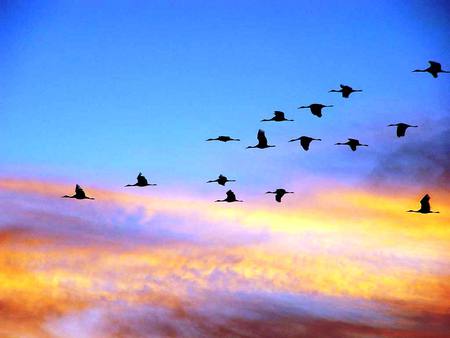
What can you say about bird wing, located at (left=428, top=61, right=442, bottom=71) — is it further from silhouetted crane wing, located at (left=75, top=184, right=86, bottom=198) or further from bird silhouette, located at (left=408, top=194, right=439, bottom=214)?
silhouetted crane wing, located at (left=75, top=184, right=86, bottom=198)

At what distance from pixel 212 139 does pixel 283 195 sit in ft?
26.2

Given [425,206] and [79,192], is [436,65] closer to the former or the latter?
[425,206]

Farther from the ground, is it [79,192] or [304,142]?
[304,142]

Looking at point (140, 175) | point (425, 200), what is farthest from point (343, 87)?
point (140, 175)

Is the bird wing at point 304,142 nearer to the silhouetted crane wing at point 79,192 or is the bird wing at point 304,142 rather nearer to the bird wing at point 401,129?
the bird wing at point 401,129

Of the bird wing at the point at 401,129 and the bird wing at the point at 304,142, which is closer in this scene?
the bird wing at the point at 401,129

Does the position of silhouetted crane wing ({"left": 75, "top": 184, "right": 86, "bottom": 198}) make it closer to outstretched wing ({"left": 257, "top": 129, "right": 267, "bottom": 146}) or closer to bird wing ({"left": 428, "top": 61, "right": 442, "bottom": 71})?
outstretched wing ({"left": 257, "top": 129, "right": 267, "bottom": 146})

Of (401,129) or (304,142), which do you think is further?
(304,142)

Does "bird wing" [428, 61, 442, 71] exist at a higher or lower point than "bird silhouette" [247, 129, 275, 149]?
higher

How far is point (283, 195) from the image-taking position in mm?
85062

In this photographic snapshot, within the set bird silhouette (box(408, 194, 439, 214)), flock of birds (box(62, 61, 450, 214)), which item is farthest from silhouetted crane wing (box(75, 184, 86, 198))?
bird silhouette (box(408, 194, 439, 214))

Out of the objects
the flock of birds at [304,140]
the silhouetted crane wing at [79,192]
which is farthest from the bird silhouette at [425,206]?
the silhouetted crane wing at [79,192]

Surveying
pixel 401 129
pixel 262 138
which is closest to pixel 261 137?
pixel 262 138

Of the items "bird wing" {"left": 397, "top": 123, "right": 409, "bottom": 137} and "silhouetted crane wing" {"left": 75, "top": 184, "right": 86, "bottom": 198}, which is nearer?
"bird wing" {"left": 397, "top": 123, "right": 409, "bottom": 137}
